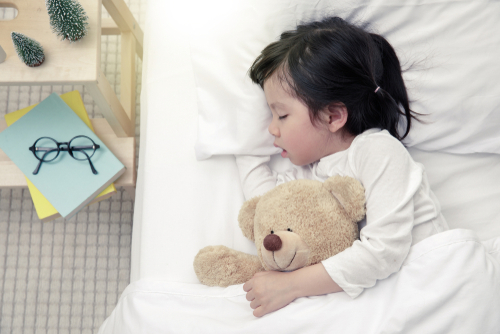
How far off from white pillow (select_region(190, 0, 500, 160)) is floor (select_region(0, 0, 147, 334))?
0.49 metres

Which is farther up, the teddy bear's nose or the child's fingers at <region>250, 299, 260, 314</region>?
the teddy bear's nose

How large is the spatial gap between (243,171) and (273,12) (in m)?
0.33

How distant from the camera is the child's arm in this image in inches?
25.1

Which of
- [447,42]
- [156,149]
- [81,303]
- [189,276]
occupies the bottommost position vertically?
[81,303]

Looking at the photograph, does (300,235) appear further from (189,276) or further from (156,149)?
(156,149)

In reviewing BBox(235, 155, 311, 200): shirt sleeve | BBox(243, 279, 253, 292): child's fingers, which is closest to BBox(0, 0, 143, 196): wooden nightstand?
BBox(235, 155, 311, 200): shirt sleeve

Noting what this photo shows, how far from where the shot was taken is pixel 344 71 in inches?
27.8

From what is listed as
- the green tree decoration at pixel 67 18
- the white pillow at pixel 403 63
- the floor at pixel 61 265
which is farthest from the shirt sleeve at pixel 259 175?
the floor at pixel 61 265

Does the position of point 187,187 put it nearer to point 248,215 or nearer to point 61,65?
point 248,215

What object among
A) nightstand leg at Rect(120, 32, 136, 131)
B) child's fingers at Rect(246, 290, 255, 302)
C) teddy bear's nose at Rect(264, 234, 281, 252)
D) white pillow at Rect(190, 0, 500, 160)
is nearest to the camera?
teddy bear's nose at Rect(264, 234, 281, 252)

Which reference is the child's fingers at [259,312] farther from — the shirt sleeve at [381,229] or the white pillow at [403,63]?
the white pillow at [403,63]

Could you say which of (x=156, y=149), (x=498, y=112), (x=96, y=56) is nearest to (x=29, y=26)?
(x=96, y=56)

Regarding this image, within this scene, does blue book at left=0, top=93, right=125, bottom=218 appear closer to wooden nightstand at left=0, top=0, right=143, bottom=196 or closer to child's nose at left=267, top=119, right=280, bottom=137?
wooden nightstand at left=0, top=0, right=143, bottom=196

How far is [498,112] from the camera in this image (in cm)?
77
